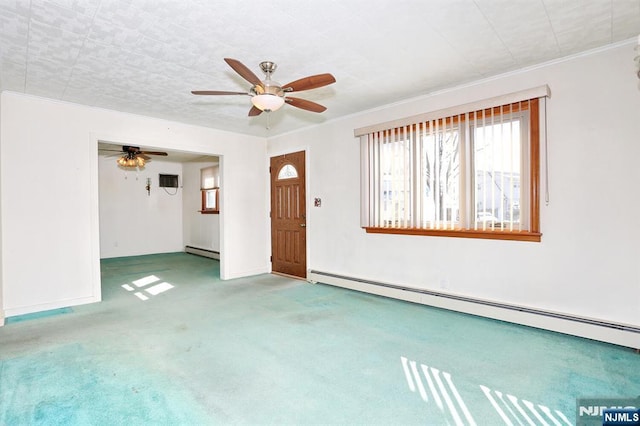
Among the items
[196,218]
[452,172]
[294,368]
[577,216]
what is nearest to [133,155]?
[196,218]

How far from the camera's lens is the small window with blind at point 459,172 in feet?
10.9

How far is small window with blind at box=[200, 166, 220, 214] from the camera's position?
8.36 meters

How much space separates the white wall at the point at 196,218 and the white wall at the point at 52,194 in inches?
143

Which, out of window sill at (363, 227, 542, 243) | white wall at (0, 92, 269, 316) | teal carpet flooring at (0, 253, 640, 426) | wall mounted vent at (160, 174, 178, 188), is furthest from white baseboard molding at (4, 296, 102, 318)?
wall mounted vent at (160, 174, 178, 188)

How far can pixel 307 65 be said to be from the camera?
3.19 metres

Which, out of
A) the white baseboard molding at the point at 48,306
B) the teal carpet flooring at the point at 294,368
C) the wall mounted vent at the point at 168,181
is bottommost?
the teal carpet flooring at the point at 294,368

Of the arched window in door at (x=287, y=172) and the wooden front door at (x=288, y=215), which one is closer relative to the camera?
the wooden front door at (x=288, y=215)

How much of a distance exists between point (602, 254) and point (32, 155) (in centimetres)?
622

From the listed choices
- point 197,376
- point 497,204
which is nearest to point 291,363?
point 197,376

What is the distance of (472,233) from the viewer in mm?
3680

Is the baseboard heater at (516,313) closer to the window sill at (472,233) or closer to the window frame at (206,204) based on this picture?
the window sill at (472,233)

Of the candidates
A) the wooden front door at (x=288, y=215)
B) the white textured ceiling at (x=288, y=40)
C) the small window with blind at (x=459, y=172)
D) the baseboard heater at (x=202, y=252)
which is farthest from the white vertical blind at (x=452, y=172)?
the baseboard heater at (x=202, y=252)

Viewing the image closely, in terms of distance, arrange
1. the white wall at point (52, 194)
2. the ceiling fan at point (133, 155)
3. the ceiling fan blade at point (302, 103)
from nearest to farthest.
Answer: the ceiling fan blade at point (302, 103), the white wall at point (52, 194), the ceiling fan at point (133, 155)

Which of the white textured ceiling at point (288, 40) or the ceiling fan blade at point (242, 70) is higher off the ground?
the white textured ceiling at point (288, 40)
